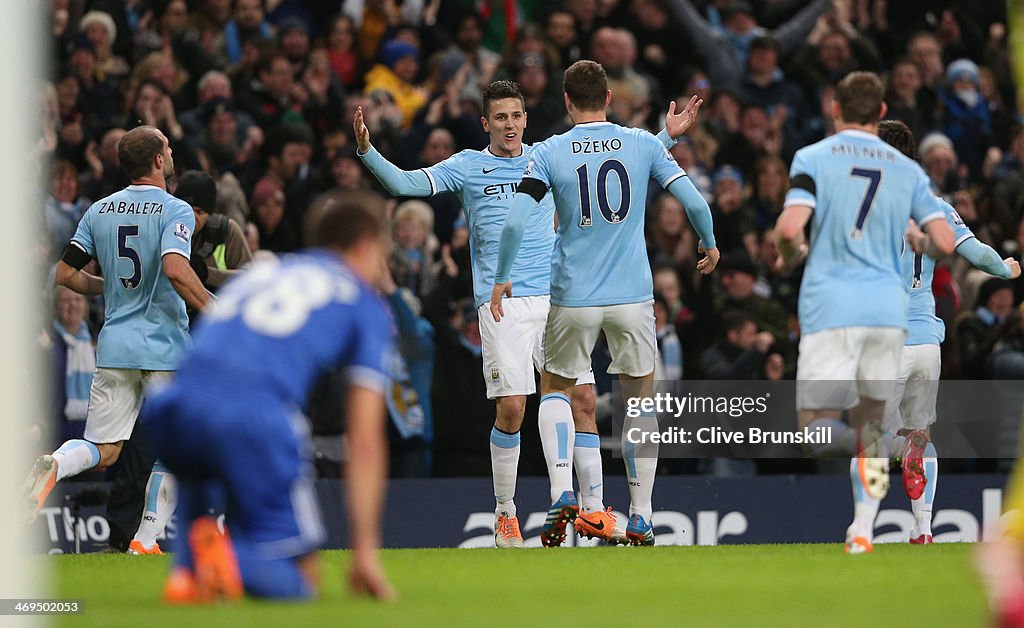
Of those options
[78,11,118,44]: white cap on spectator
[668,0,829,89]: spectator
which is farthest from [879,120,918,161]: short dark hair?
[78,11,118,44]: white cap on spectator

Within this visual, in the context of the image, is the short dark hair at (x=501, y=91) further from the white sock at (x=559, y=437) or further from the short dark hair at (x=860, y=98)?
the short dark hair at (x=860, y=98)

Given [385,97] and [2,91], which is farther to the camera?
[385,97]

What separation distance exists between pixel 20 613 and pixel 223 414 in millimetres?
1217

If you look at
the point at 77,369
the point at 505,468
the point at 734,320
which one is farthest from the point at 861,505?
the point at 77,369

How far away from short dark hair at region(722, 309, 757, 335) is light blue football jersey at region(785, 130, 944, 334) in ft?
18.5

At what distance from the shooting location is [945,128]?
1773cm

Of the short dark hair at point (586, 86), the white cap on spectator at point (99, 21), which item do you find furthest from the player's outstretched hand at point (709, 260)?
the white cap on spectator at point (99, 21)

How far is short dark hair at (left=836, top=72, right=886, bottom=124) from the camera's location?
8.66 metres

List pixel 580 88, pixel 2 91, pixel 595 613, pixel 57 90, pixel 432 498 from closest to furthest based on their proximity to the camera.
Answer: pixel 2 91 < pixel 595 613 < pixel 580 88 < pixel 432 498 < pixel 57 90

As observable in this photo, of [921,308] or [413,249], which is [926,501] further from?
[413,249]

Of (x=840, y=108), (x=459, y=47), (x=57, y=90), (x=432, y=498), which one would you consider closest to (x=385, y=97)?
(x=459, y=47)

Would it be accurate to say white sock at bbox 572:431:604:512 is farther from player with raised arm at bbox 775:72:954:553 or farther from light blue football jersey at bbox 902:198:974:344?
player with raised arm at bbox 775:72:954:553

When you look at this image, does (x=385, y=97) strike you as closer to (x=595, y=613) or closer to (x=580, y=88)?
(x=580, y=88)

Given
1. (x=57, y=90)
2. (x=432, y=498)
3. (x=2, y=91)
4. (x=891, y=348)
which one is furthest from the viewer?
(x=57, y=90)
